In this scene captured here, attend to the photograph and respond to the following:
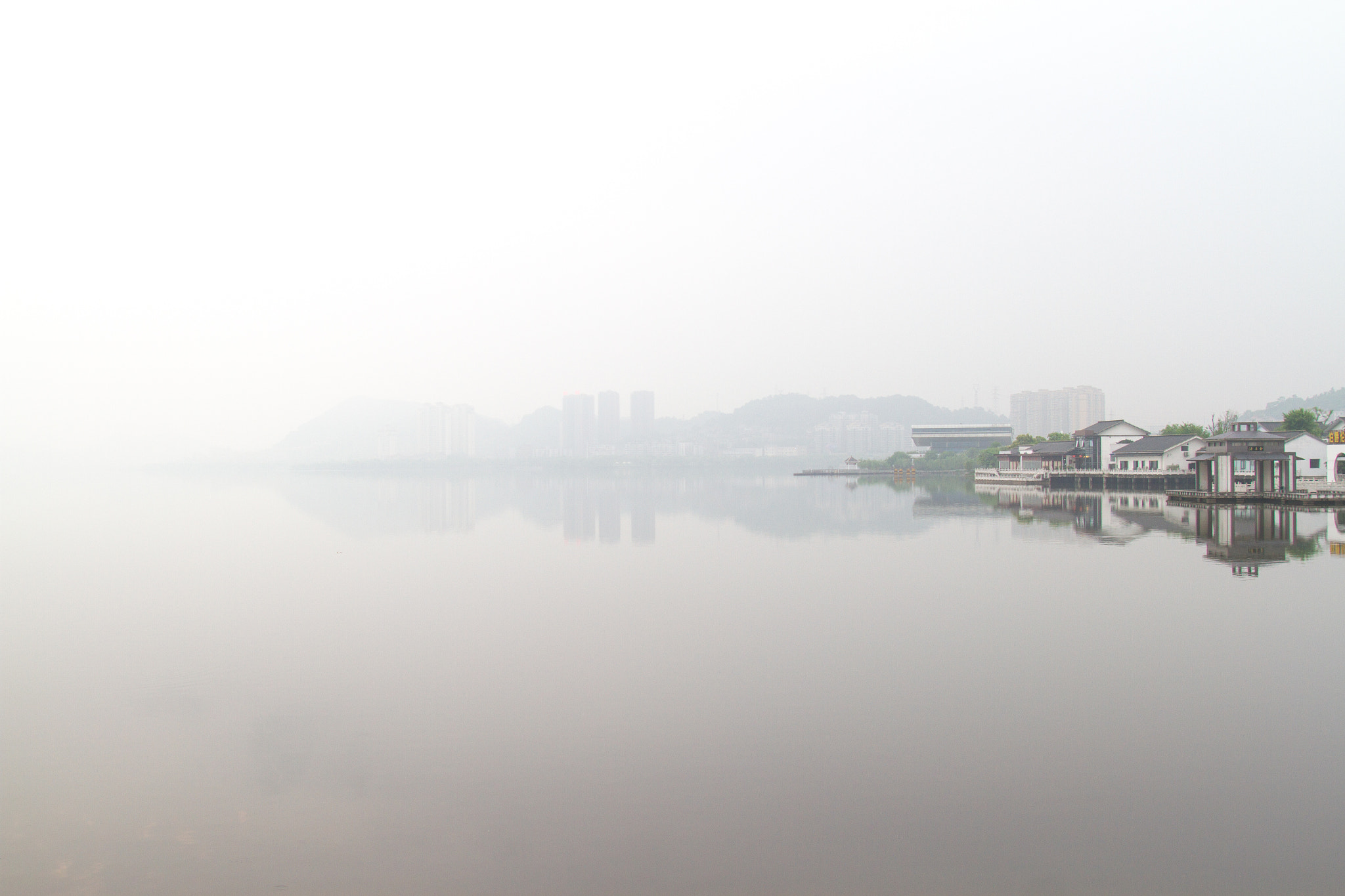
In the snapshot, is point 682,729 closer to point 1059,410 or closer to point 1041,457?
point 1041,457

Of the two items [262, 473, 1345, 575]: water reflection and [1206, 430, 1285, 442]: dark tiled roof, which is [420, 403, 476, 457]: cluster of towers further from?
[1206, 430, 1285, 442]: dark tiled roof

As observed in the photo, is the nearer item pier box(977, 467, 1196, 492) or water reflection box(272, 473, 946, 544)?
water reflection box(272, 473, 946, 544)

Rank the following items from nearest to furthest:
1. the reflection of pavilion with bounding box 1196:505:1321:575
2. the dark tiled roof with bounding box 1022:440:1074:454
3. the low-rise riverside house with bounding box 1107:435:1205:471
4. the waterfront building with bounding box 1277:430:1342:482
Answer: the reflection of pavilion with bounding box 1196:505:1321:575
the waterfront building with bounding box 1277:430:1342:482
the low-rise riverside house with bounding box 1107:435:1205:471
the dark tiled roof with bounding box 1022:440:1074:454

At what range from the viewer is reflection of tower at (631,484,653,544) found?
22.7m

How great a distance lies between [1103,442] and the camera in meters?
48.7

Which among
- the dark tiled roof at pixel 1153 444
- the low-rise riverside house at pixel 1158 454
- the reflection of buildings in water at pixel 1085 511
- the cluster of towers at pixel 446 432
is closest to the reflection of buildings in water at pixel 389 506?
the reflection of buildings in water at pixel 1085 511

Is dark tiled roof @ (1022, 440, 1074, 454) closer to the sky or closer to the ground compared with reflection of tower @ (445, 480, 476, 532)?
closer to the sky

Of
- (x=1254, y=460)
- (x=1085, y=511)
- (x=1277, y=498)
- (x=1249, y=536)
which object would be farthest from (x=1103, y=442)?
(x=1249, y=536)

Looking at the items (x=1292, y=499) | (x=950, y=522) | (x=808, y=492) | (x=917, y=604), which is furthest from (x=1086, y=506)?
(x=917, y=604)

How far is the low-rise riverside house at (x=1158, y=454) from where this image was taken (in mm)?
44031

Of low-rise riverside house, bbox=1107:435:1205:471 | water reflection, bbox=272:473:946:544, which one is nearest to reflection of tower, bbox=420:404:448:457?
water reflection, bbox=272:473:946:544

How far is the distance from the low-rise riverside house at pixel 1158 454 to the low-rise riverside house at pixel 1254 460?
1095cm

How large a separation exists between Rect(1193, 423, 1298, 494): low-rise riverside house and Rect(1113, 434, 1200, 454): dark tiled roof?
12.7 metres

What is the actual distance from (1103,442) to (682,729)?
159 ft
